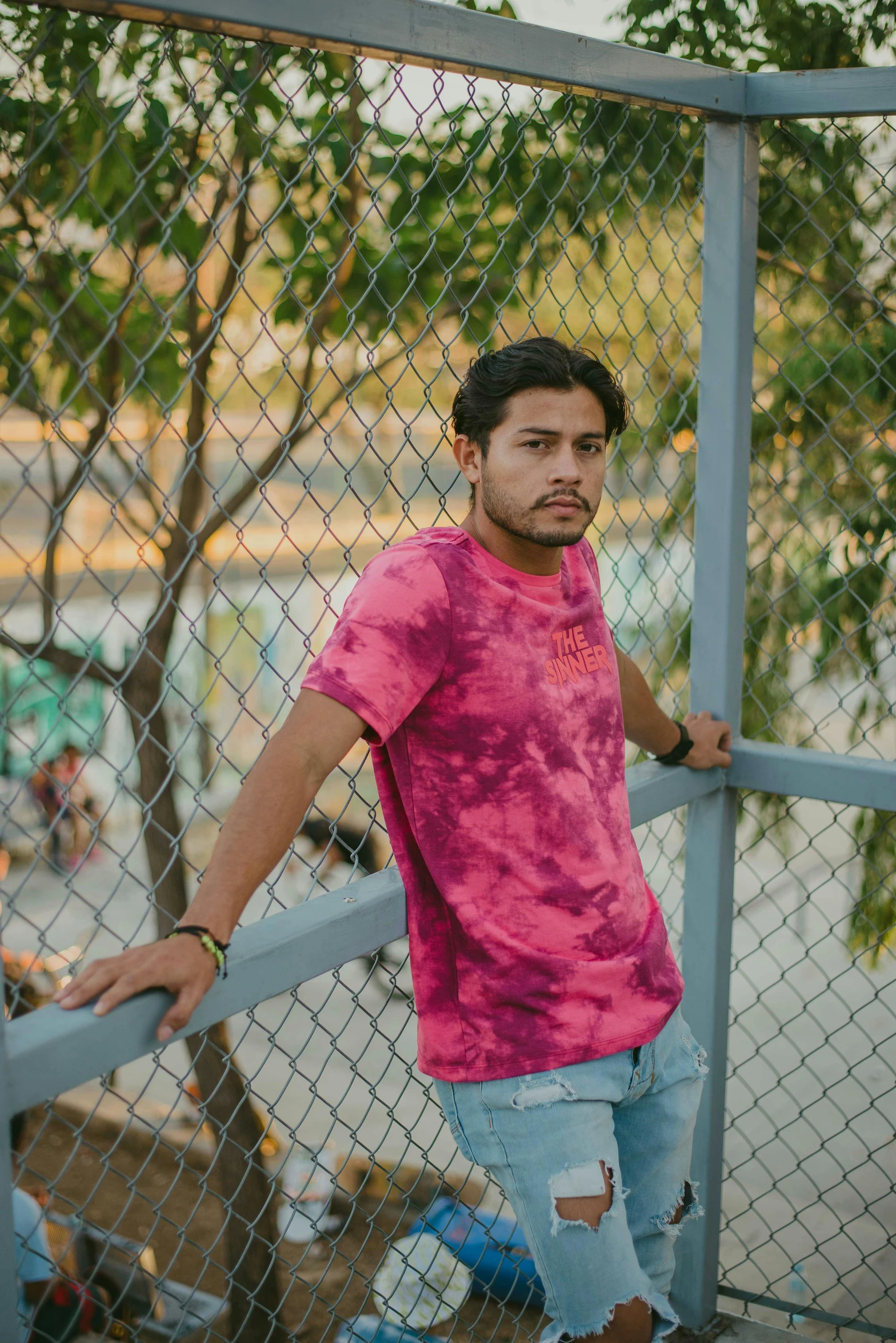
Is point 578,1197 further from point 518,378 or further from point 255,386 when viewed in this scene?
point 255,386

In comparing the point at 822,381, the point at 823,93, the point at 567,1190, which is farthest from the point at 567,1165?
the point at 822,381

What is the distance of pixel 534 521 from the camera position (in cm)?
182

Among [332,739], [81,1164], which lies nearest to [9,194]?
[332,739]

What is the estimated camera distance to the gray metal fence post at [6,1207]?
141cm

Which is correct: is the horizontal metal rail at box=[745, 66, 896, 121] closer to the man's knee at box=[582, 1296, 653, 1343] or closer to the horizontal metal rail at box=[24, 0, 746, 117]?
the horizontal metal rail at box=[24, 0, 746, 117]

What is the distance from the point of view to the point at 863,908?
13.6 ft

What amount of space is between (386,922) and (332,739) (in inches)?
19.4

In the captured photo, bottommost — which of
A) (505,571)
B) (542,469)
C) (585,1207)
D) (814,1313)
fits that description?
(585,1207)

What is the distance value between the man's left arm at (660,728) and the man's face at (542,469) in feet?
1.32

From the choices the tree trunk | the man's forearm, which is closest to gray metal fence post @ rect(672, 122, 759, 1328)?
the man's forearm

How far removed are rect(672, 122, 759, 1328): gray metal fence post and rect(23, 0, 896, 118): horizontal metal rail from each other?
13cm

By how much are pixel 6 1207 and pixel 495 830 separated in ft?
2.67

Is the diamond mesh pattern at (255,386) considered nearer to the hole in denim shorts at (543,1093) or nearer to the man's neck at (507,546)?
the man's neck at (507,546)

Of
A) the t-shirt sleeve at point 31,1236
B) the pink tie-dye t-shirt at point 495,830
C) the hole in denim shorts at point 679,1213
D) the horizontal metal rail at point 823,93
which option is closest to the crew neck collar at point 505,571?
the pink tie-dye t-shirt at point 495,830
